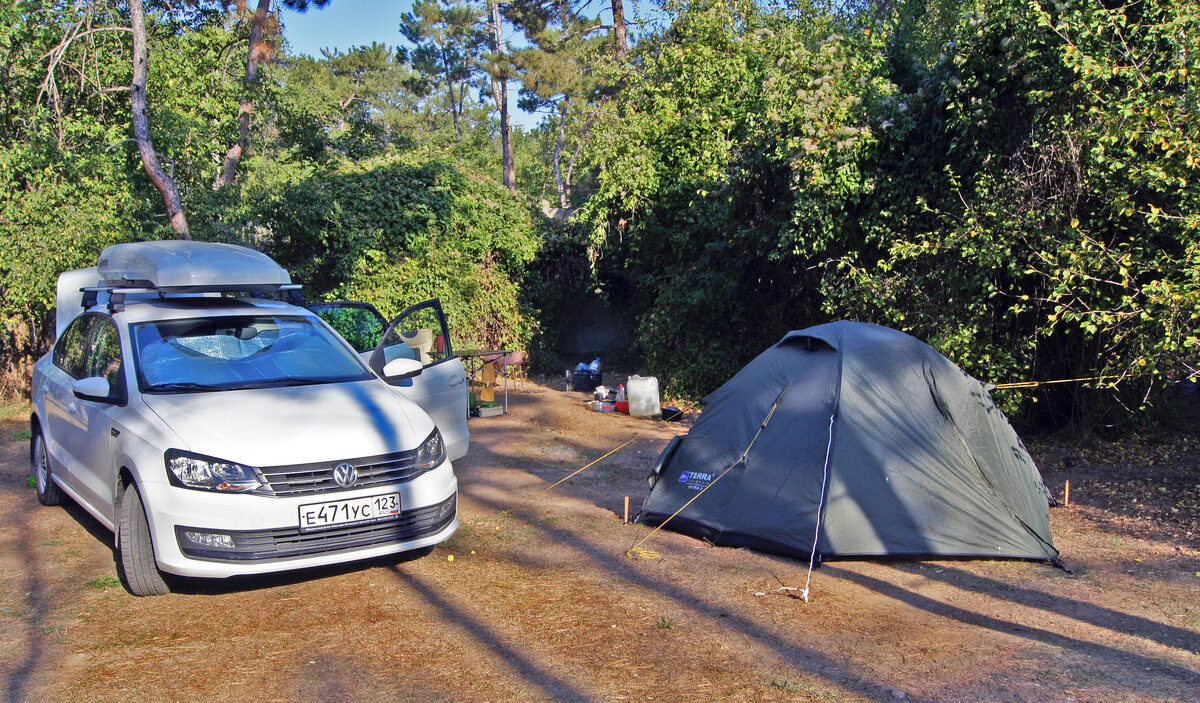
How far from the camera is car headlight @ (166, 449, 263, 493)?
4.50 m

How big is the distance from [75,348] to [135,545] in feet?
7.84

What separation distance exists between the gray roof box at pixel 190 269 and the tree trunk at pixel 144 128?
6.31 m

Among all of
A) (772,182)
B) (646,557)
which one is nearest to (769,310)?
(772,182)

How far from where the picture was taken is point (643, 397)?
11.7 meters

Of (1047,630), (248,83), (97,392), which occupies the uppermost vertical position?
(248,83)

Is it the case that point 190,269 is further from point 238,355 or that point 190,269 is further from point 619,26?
point 619,26

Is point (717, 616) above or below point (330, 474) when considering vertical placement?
below

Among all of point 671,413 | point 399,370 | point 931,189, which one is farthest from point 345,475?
point 671,413

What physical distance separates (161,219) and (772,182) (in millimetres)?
9206

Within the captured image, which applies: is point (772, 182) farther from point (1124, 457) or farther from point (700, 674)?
point (700, 674)

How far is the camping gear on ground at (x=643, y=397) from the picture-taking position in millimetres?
11703

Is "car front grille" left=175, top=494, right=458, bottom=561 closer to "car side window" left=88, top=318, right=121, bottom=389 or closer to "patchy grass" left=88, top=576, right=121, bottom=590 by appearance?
"patchy grass" left=88, top=576, right=121, bottom=590

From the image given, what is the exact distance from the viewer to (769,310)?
39.8ft

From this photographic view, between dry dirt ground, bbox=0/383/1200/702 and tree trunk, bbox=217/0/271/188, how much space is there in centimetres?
959
